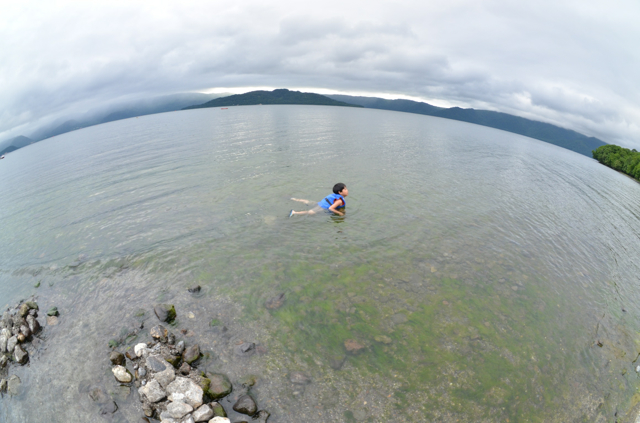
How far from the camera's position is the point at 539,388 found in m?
10.5

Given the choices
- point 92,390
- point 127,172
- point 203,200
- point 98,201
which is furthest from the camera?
point 127,172

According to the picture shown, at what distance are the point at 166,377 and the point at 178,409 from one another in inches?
56.9

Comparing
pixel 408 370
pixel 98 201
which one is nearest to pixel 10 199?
pixel 98 201

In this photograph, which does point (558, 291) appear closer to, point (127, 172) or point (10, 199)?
point (127, 172)

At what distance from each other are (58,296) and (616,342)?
99.6 ft

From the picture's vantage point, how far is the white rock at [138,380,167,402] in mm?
9008

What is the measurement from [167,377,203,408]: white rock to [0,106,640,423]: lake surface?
50.8 inches

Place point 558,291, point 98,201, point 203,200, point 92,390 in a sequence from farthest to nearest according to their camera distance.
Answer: point 98,201 → point 203,200 → point 558,291 → point 92,390

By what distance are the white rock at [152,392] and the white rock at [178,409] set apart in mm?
680

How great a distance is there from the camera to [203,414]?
27.7ft

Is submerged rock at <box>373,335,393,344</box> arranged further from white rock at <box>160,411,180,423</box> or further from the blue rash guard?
the blue rash guard

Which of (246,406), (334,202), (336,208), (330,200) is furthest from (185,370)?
(336,208)

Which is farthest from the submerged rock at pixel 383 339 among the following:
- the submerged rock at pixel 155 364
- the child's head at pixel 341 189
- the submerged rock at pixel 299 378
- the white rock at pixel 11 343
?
the white rock at pixel 11 343

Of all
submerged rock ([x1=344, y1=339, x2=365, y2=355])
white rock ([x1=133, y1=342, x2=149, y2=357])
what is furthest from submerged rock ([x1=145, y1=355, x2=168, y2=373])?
submerged rock ([x1=344, y1=339, x2=365, y2=355])
